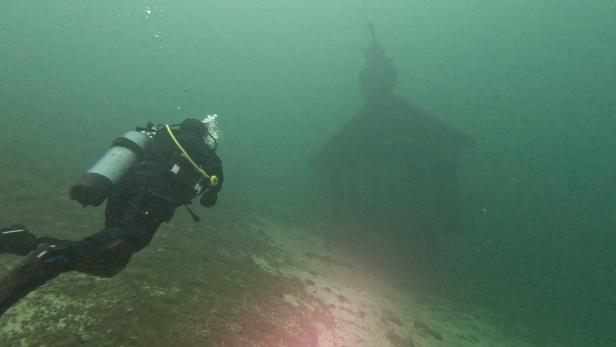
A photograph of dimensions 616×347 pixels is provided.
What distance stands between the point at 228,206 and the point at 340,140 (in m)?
5.84

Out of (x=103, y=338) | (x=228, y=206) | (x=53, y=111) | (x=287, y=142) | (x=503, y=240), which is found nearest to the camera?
(x=103, y=338)

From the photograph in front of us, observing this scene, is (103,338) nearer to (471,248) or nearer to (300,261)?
(300,261)

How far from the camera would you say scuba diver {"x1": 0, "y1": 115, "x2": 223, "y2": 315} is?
7.82 feet

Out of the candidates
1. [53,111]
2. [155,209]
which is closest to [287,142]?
[53,111]

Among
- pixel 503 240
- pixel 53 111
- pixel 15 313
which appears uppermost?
pixel 503 240

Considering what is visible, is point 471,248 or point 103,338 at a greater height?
point 471,248

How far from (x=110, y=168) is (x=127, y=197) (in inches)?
15.2

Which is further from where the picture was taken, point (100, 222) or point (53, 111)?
point (53, 111)

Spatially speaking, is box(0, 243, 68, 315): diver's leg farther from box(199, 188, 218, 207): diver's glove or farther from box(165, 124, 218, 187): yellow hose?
box(199, 188, 218, 207): diver's glove

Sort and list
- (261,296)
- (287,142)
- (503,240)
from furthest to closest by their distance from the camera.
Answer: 1. (287,142)
2. (503,240)
3. (261,296)

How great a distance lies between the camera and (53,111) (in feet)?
76.6

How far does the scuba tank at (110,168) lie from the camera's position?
10.6ft

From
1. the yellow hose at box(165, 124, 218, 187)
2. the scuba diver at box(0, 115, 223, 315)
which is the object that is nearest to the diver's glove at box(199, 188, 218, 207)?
the scuba diver at box(0, 115, 223, 315)

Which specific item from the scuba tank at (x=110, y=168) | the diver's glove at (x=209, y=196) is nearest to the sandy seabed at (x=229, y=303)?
the scuba tank at (x=110, y=168)
